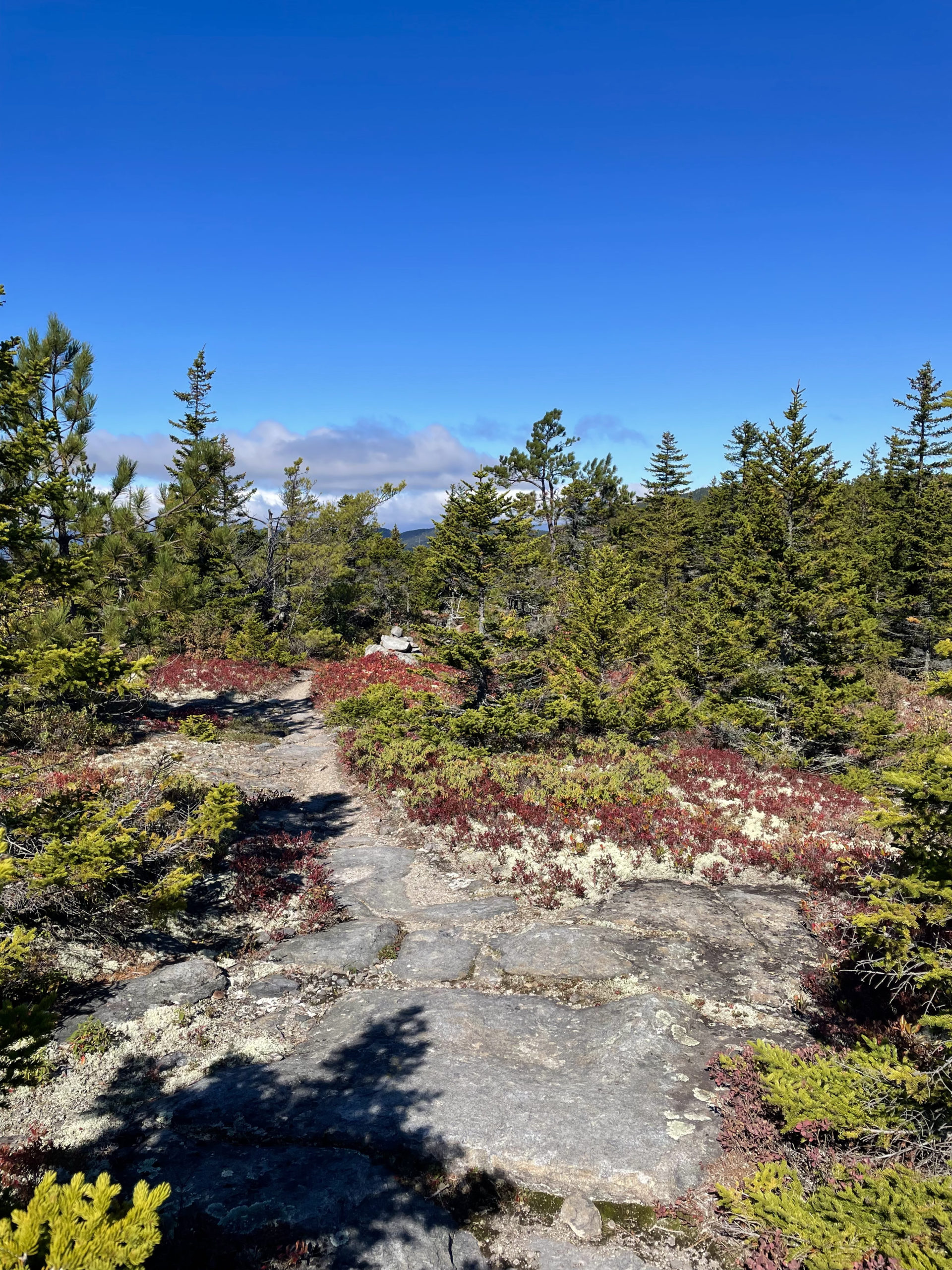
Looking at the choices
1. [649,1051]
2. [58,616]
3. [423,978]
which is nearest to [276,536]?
[58,616]

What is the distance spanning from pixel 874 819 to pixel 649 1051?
3996 mm

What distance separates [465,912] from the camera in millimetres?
11477

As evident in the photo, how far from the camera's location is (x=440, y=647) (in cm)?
1803

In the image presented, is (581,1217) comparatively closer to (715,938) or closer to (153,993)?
(715,938)

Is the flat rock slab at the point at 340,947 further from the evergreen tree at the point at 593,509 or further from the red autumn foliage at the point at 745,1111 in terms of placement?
the evergreen tree at the point at 593,509

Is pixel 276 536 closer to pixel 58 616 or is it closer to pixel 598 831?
pixel 58 616

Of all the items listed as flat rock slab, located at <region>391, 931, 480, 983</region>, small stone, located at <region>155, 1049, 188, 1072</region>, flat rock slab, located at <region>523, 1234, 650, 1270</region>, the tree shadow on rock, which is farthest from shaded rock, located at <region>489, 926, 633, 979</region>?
small stone, located at <region>155, 1049, 188, 1072</region>

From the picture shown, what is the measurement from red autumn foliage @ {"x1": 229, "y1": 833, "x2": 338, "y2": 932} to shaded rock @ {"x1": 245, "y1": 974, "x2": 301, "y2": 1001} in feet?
4.62

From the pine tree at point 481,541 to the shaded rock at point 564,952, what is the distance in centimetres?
890

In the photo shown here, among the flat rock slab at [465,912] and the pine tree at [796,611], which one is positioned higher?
the pine tree at [796,611]

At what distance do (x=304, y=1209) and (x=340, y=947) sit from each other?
4.78 metres

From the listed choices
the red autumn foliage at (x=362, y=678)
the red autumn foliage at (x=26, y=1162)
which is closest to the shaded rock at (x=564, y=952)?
the red autumn foliage at (x=26, y=1162)

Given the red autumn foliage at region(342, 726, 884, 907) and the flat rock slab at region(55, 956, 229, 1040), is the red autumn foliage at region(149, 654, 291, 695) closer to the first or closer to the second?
the red autumn foliage at region(342, 726, 884, 907)

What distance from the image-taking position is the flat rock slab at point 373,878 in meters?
11.7
